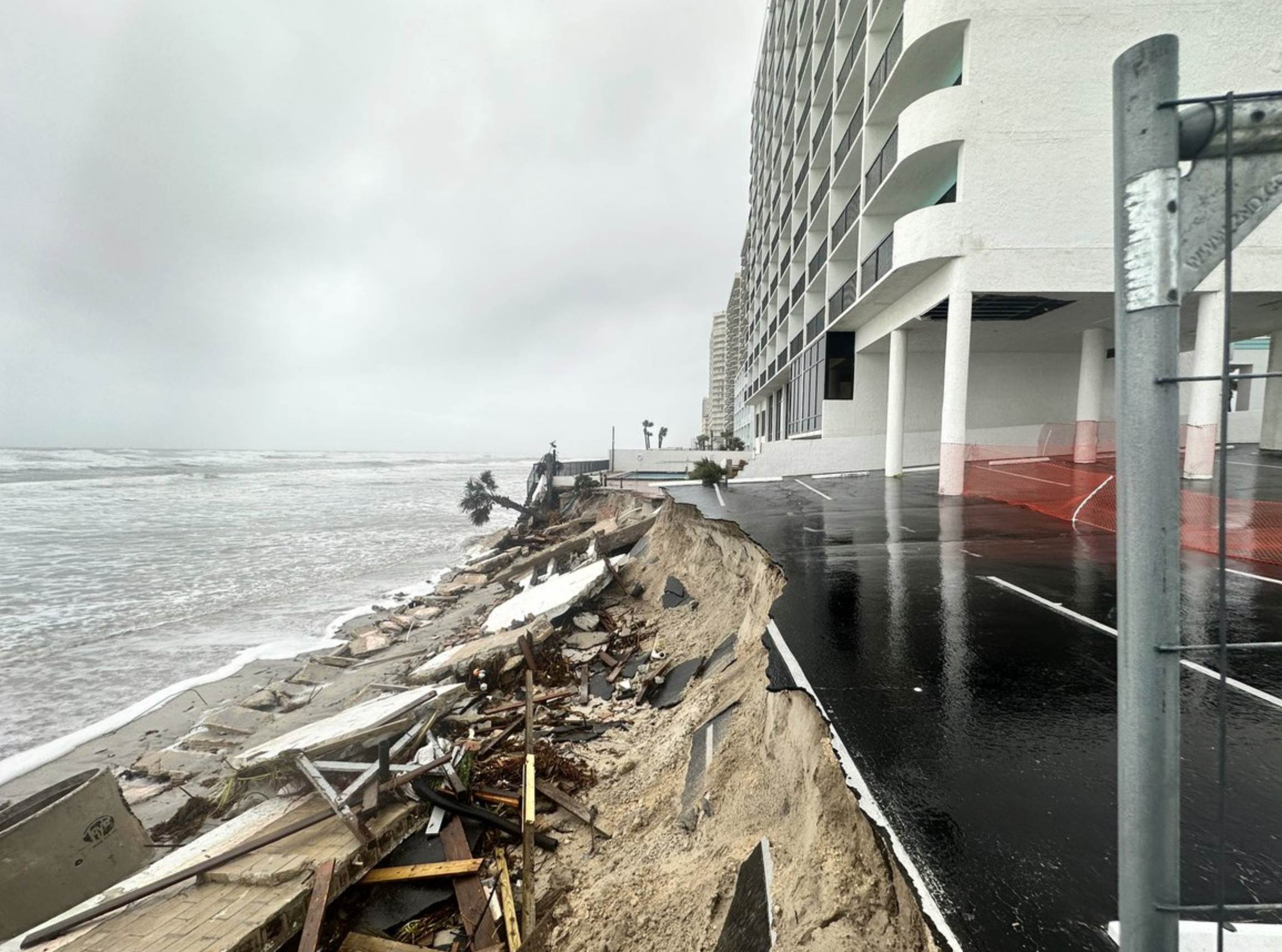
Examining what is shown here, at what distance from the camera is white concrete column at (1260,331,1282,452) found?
64.1 ft

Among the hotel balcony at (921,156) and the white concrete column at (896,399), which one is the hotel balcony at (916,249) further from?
the white concrete column at (896,399)

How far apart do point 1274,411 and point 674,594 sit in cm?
2506

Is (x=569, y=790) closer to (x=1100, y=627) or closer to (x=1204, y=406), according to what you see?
(x=1100, y=627)

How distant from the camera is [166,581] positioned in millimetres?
18328

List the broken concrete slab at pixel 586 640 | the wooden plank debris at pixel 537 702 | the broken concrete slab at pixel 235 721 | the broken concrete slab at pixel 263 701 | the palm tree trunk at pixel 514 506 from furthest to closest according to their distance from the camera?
the palm tree trunk at pixel 514 506, the broken concrete slab at pixel 263 701, the broken concrete slab at pixel 586 640, the broken concrete slab at pixel 235 721, the wooden plank debris at pixel 537 702

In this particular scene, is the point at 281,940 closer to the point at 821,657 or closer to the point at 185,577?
the point at 821,657

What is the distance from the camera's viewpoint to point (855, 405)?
24.5 meters

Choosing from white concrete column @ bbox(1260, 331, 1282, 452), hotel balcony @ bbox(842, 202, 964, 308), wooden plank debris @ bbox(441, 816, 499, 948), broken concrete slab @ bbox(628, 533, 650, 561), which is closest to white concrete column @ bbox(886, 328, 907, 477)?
hotel balcony @ bbox(842, 202, 964, 308)

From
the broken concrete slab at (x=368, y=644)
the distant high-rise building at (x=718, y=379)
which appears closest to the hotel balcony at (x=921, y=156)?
the broken concrete slab at (x=368, y=644)

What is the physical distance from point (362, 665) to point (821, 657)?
9.28 meters

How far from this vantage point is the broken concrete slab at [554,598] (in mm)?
9750

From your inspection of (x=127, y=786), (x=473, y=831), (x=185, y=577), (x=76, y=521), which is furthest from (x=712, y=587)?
(x=76, y=521)

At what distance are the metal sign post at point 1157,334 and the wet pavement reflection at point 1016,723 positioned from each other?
47.0 inches

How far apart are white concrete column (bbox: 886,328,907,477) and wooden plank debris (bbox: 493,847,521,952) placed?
18286 millimetres
